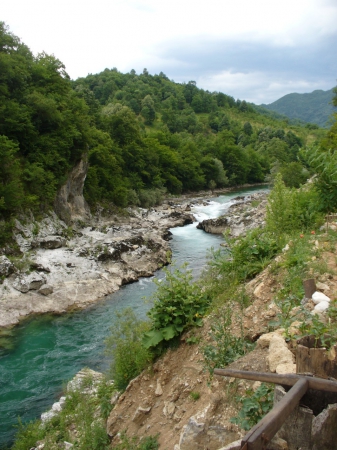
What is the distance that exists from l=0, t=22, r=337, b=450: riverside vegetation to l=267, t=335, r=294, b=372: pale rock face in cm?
29

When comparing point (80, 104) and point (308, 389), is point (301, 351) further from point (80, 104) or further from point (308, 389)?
point (80, 104)

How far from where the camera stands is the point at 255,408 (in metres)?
3.79

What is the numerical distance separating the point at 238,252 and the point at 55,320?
10764mm

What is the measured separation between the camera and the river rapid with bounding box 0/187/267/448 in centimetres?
1059

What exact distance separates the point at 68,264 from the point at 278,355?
17447 millimetres

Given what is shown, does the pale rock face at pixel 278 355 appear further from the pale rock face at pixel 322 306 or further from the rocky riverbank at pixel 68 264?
the rocky riverbank at pixel 68 264

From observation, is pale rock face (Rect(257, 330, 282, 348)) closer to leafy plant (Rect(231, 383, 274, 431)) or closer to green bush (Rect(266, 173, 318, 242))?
leafy plant (Rect(231, 383, 274, 431))

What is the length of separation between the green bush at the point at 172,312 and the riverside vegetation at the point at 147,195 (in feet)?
0.07

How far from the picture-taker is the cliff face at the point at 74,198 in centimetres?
2738

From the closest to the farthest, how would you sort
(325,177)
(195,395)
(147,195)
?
(195,395)
(325,177)
(147,195)

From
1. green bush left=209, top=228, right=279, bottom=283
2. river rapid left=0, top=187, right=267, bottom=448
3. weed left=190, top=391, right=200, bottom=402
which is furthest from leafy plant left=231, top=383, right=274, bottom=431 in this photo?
river rapid left=0, top=187, right=267, bottom=448

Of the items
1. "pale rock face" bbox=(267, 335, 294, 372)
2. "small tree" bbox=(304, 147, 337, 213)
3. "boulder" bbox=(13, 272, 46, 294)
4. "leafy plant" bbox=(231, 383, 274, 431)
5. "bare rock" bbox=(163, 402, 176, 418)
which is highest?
"small tree" bbox=(304, 147, 337, 213)

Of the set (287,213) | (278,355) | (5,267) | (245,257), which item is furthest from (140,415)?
(5,267)

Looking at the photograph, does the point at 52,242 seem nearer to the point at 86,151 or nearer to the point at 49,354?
the point at 49,354
